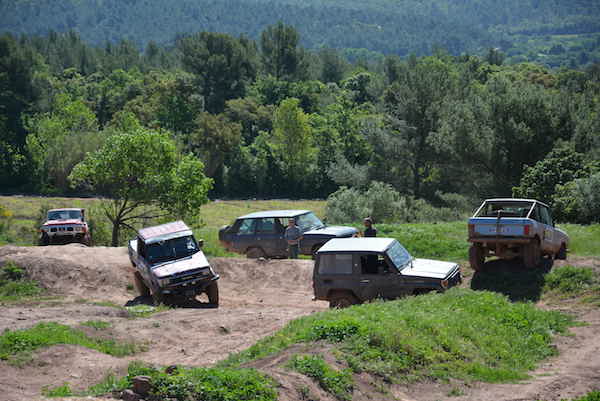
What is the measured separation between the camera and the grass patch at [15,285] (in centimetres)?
1895

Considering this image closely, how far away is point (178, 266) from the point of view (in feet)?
57.9

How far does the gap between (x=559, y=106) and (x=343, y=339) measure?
33134 millimetres


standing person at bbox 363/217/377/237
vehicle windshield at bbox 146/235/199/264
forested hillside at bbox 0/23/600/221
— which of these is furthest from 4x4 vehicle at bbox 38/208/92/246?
standing person at bbox 363/217/377/237

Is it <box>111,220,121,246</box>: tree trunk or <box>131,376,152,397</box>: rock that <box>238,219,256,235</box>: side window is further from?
<box>131,376,152,397</box>: rock

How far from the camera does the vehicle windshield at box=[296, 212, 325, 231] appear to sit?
75.8 feet

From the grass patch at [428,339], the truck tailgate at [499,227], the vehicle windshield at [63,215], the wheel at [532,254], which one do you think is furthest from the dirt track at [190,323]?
the vehicle windshield at [63,215]

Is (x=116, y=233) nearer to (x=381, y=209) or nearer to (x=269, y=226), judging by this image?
(x=269, y=226)

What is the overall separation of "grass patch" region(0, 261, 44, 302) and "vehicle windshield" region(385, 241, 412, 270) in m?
9.55

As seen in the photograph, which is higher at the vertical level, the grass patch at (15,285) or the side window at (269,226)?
the side window at (269,226)

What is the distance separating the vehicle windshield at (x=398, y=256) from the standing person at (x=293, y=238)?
569 centimetres

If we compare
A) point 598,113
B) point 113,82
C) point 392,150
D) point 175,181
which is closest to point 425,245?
point 175,181

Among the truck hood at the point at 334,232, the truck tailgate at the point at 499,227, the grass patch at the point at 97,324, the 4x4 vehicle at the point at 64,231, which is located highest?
the truck tailgate at the point at 499,227

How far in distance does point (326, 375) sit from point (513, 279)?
32.5 ft

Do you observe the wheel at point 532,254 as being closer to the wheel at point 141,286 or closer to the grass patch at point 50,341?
the wheel at point 141,286
